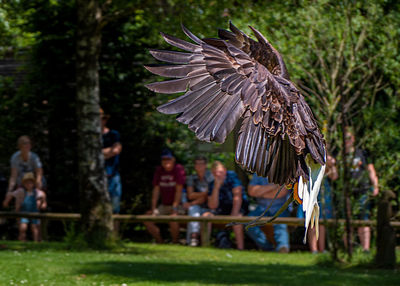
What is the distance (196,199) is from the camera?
12.2 m

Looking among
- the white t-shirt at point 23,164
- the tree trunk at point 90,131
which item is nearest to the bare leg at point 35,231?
the white t-shirt at point 23,164

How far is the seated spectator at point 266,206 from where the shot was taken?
11141mm

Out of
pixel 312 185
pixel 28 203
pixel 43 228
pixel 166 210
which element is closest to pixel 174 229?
pixel 166 210

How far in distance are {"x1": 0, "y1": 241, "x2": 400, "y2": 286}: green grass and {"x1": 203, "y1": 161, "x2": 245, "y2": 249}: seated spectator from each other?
2.80ft

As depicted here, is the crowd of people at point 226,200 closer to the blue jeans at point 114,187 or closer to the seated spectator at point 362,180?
the seated spectator at point 362,180

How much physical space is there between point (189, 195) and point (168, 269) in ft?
11.1

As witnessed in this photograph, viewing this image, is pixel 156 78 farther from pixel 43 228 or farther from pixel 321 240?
pixel 321 240

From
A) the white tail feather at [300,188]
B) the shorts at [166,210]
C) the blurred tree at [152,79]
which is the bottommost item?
the shorts at [166,210]

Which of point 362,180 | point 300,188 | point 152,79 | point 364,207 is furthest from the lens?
point 152,79

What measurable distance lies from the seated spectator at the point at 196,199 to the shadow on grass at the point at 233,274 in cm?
257

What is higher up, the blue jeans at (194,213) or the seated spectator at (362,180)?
the seated spectator at (362,180)

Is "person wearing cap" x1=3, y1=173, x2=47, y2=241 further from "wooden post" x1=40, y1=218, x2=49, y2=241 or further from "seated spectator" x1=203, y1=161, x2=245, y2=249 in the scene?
"seated spectator" x1=203, y1=161, x2=245, y2=249

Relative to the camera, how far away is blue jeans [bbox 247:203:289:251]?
1137cm

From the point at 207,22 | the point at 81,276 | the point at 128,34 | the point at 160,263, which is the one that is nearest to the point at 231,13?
the point at 207,22
